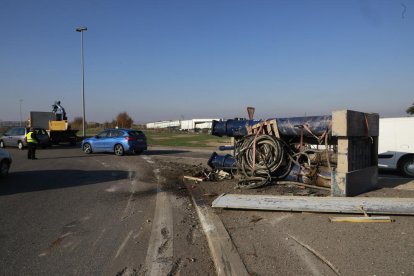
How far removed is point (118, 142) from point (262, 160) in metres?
13.0

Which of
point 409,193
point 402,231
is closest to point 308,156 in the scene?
point 409,193

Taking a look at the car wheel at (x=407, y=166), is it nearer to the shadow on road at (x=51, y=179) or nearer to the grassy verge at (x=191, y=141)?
the shadow on road at (x=51, y=179)

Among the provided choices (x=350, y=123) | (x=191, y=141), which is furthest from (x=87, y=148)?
(x=350, y=123)

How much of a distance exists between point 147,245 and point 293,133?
6.35 m

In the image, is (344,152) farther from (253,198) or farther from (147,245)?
(147,245)

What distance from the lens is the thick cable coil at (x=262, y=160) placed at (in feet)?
34.8

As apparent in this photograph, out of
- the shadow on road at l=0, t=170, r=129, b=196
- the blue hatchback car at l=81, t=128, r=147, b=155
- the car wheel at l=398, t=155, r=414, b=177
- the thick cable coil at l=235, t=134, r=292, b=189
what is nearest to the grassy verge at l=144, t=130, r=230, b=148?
the blue hatchback car at l=81, t=128, r=147, b=155

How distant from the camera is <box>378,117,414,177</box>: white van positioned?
43.0 ft

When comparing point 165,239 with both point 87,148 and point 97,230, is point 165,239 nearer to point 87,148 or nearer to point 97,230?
point 97,230

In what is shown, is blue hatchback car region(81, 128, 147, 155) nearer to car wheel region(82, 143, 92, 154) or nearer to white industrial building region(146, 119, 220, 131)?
car wheel region(82, 143, 92, 154)

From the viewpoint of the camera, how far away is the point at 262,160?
10906 mm

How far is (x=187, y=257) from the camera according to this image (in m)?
5.20

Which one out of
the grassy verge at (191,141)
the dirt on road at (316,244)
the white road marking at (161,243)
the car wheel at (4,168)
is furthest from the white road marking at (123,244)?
the grassy verge at (191,141)

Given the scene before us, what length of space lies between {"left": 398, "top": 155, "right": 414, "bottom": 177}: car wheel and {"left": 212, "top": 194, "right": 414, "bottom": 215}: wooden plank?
6.17m
